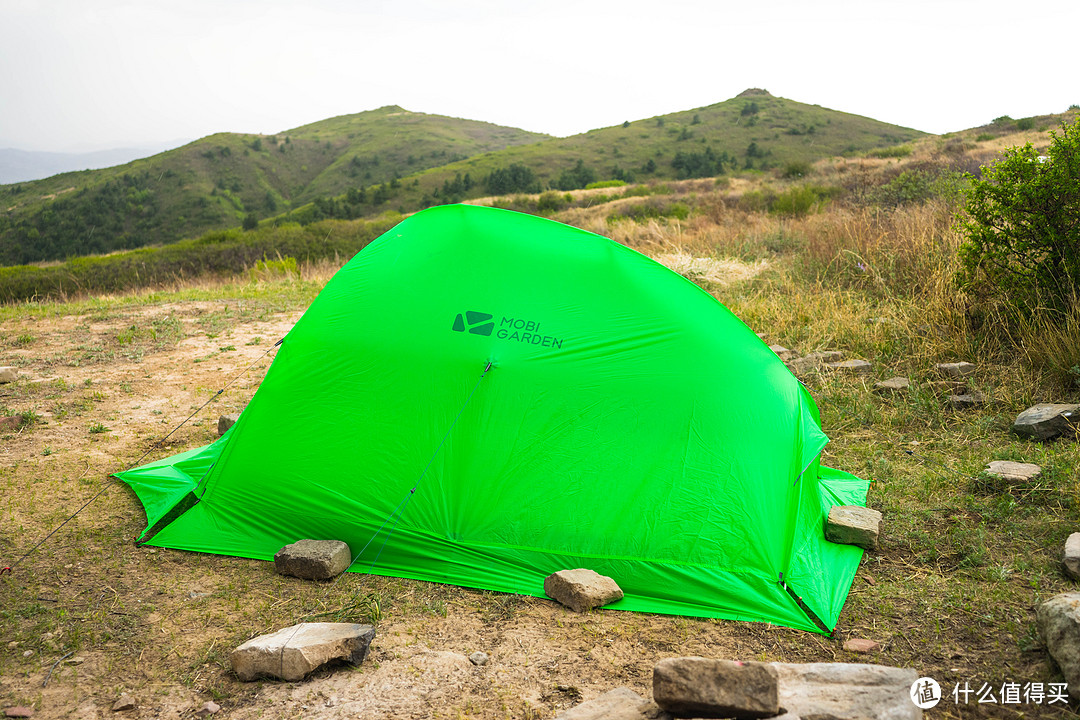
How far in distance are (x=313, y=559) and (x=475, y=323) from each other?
4.90 ft

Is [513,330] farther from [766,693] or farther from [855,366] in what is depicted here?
[855,366]

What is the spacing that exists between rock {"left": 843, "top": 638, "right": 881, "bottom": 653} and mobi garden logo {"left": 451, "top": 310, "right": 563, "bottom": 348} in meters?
1.95

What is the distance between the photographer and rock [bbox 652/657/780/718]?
2.11m

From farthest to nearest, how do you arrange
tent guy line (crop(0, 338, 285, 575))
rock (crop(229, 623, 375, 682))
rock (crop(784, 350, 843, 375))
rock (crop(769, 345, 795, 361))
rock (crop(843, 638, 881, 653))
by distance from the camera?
rock (crop(769, 345, 795, 361))
rock (crop(784, 350, 843, 375))
tent guy line (crop(0, 338, 285, 575))
rock (crop(843, 638, 881, 653))
rock (crop(229, 623, 375, 682))

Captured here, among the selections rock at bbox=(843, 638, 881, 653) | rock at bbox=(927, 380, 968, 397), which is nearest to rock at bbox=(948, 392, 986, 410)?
rock at bbox=(927, 380, 968, 397)

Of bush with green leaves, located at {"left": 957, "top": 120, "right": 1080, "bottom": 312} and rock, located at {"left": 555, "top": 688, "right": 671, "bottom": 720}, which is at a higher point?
bush with green leaves, located at {"left": 957, "top": 120, "right": 1080, "bottom": 312}

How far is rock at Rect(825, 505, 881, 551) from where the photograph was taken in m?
3.59

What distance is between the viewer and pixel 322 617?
121 inches

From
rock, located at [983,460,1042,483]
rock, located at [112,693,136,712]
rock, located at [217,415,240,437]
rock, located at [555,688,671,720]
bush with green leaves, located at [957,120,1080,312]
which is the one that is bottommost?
rock, located at [112,693,136,712]

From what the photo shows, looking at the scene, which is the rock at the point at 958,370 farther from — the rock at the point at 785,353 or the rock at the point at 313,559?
the rock at the point at 313,559

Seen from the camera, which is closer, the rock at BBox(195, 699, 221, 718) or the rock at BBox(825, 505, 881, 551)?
the rock at BBox(195, 699, 221, 718)

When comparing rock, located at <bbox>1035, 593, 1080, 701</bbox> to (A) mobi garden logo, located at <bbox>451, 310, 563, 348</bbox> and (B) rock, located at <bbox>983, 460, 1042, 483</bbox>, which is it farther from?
(A) mobi garden logo, located at <bbox>451, 310, 563, 348</bbox>

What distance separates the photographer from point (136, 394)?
634 cm

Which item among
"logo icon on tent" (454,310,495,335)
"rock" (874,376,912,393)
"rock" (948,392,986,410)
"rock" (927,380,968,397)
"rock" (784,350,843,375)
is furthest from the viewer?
"rock" (784,350,843,375)
